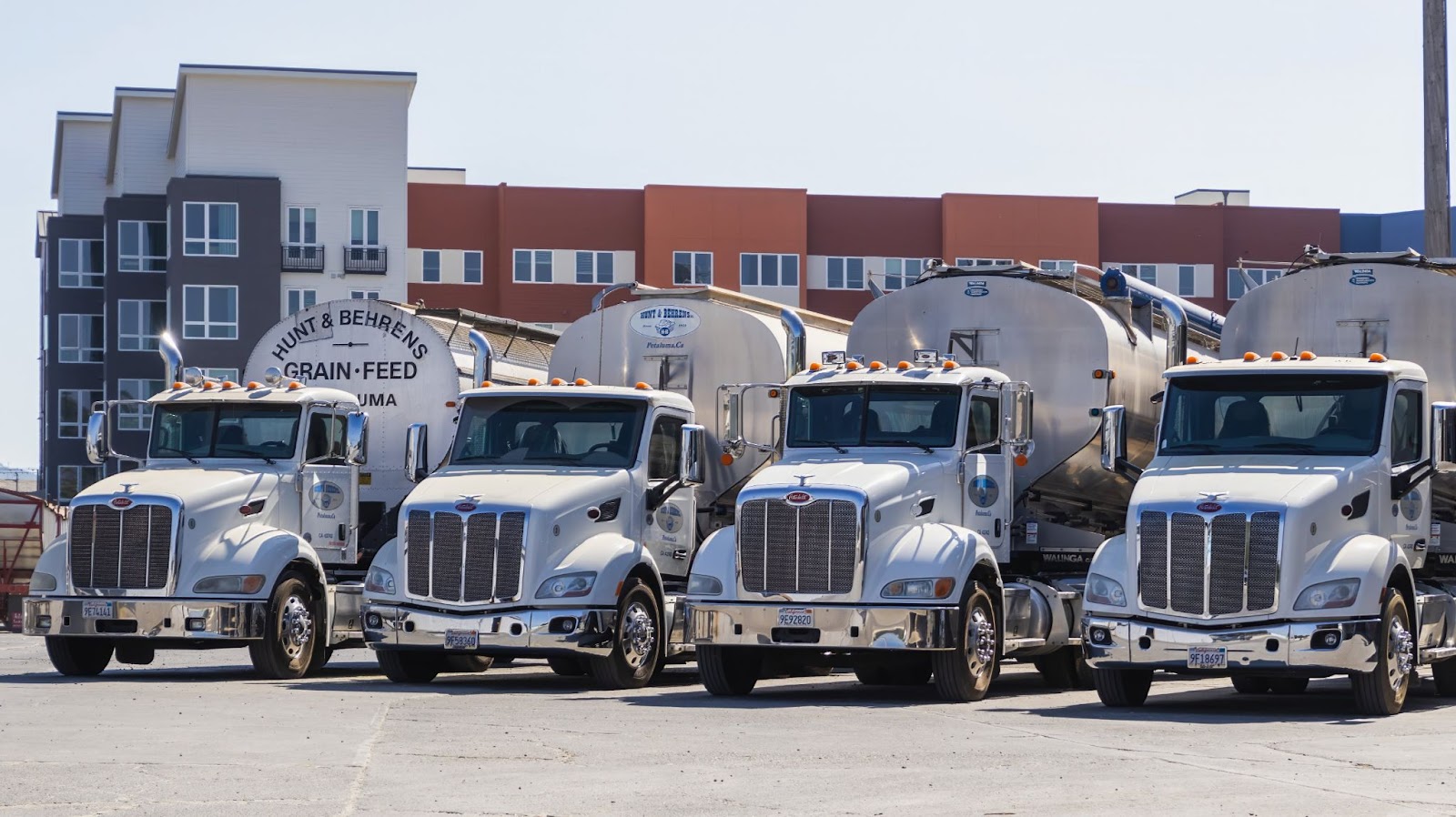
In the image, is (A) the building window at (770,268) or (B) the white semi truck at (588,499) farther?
(A) the building window at (770,268)

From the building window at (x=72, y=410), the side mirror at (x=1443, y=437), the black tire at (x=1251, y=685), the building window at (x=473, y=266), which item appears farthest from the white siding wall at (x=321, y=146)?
the side mirror at (x=1443, y=437)

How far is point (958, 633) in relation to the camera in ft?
63.1

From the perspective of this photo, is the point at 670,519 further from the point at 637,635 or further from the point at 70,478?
the point at 70,478

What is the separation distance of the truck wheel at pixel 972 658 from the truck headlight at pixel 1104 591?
143 centimetres

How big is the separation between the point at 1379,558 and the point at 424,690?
8.98m

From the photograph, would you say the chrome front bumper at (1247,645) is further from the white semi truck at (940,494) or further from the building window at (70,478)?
the building window at (70,478)

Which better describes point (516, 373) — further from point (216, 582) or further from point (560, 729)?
point (560, 729)

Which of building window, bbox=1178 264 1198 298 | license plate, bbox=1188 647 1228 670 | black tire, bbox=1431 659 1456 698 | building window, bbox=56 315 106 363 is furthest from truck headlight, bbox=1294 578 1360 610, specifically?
building window, bbox=56 315 106 363

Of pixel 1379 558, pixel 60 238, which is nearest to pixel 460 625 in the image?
pixel 1379 558

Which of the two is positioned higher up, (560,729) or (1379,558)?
(1379,558)

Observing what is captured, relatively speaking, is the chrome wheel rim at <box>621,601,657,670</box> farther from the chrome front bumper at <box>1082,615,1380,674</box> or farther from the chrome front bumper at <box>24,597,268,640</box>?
the chrome front bumper at <box>1082,615,1380,674</box>

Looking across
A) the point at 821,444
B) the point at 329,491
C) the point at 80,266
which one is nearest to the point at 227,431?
the point at 329,491

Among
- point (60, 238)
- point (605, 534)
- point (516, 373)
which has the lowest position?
point (605, 534)

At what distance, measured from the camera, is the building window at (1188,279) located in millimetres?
82312
